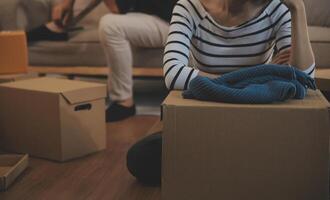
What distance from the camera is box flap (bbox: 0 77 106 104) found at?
69.8 inches

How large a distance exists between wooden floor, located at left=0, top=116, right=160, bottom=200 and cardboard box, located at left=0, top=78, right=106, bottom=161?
0.05m

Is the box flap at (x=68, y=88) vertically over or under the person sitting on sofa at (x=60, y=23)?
under

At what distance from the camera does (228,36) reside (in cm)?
133

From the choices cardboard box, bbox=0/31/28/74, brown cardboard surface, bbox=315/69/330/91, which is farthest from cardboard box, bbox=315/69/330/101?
cardboard box, bbox=0/31/28/74

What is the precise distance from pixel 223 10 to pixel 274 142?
1.63ft

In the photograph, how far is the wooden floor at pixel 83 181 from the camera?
1.49 meters

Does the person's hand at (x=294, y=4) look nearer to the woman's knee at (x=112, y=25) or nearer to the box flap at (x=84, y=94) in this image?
the box flap at (x=84, y=94)

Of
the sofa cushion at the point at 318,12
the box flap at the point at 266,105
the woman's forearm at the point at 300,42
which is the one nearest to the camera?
the box flap at the point at 266,105

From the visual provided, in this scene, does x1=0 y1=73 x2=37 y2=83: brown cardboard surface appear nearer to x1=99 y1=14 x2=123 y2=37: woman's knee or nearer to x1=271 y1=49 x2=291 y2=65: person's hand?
x1=99 y1=14 x2=123 y2=37: woman's knee

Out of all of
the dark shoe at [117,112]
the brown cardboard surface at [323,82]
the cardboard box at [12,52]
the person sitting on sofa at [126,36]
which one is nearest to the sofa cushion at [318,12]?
the person sitting on sofa at [126,36]

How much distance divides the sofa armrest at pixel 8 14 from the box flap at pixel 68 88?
68cm

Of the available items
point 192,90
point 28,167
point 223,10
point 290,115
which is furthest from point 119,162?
point 290,115

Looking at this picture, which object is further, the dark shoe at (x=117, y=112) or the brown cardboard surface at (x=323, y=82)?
the dark shoe at (x=117, y=112)

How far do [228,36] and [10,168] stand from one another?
0.79 metres
